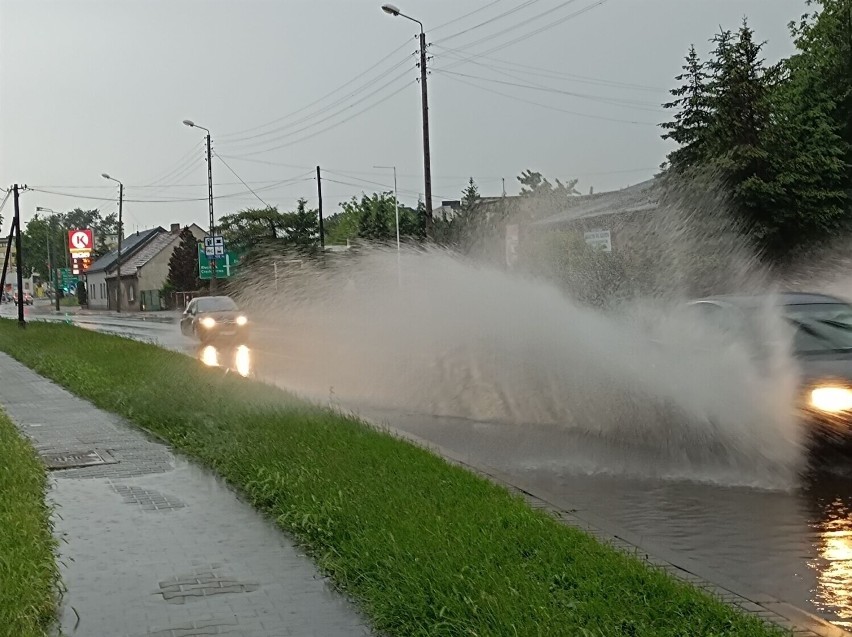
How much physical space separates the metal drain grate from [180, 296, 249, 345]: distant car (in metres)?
20.3

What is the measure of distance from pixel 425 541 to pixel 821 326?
5.69 metres

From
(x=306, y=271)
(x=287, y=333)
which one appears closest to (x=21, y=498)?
(x=306, y=271)

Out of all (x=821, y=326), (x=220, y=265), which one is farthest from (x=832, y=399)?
(x=220, y=265)

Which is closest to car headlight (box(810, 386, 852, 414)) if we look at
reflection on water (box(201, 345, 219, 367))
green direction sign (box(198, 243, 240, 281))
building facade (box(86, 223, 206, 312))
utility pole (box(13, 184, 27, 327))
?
reflection on water (box(201, 345, 219, 367))

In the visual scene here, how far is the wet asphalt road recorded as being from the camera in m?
6.23

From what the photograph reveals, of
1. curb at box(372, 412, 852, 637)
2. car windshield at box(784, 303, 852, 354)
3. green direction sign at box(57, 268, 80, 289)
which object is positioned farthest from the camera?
green direction sign at box(57, 268, 80, 289)

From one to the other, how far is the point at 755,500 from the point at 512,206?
26055mm

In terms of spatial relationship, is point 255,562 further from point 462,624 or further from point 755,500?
point 755,500

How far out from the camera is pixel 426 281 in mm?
15992

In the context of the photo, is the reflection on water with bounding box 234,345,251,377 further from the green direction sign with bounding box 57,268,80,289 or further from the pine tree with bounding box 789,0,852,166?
the green direction sign with bounding box 57,268,80,289

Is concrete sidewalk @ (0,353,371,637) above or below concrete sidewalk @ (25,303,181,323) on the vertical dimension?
below

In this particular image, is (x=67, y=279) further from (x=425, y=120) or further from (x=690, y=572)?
(x=690, y=572)

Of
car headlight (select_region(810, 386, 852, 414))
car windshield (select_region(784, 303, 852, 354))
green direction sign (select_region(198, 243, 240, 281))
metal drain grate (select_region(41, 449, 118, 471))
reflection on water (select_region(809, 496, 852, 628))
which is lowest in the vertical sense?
reflection on water (select_region(809, 496, 852, 628))

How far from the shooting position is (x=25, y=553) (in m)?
6.34
